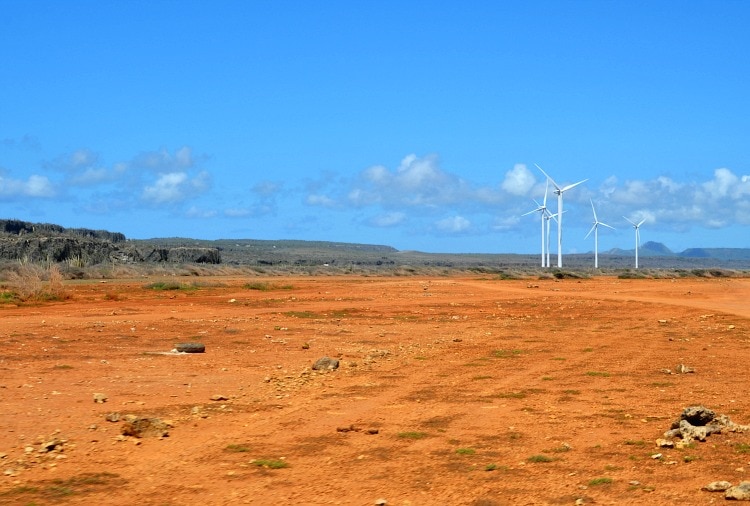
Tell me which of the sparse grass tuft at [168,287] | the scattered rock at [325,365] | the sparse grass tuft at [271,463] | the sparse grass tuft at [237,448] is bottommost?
the sparse grass tuft at [271,463]

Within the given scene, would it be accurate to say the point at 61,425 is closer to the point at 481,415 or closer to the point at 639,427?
the point at 481,415

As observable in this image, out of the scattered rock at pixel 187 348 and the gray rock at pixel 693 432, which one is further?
the scattered rock at pixel 187 348

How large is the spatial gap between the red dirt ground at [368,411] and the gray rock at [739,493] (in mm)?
118

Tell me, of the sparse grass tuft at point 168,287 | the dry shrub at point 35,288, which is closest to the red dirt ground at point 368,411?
the dry shrub at point 35,288

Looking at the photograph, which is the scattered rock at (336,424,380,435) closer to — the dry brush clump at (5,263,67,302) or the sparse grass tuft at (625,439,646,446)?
the sparse grass tuft at (625,439,646,446)

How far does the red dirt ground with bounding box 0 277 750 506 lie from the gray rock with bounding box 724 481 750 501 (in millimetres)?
118

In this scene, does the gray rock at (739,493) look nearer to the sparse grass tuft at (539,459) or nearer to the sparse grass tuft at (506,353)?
the sparse grass tuft at (539,459)

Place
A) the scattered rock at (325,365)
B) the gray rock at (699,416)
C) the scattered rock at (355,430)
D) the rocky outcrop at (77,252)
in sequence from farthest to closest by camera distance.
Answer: the rocky outcrop at (77,252) < the scattered rock at (325,365) < the scattered rock at (355,430) < the gray rock at (699,416)

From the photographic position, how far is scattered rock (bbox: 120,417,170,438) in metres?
9.19

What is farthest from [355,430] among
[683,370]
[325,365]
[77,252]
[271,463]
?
[77,252]

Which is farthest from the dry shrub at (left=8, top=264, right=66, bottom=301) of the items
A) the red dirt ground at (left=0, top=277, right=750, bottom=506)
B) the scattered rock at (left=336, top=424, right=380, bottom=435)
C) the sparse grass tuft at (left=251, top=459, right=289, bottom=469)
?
the sparse grass tuft at (left=251, top=459, right=289, bottom=469)

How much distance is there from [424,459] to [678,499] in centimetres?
236

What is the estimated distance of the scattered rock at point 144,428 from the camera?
9188mm

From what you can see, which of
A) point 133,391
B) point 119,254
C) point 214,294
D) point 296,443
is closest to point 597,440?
point 296,443
